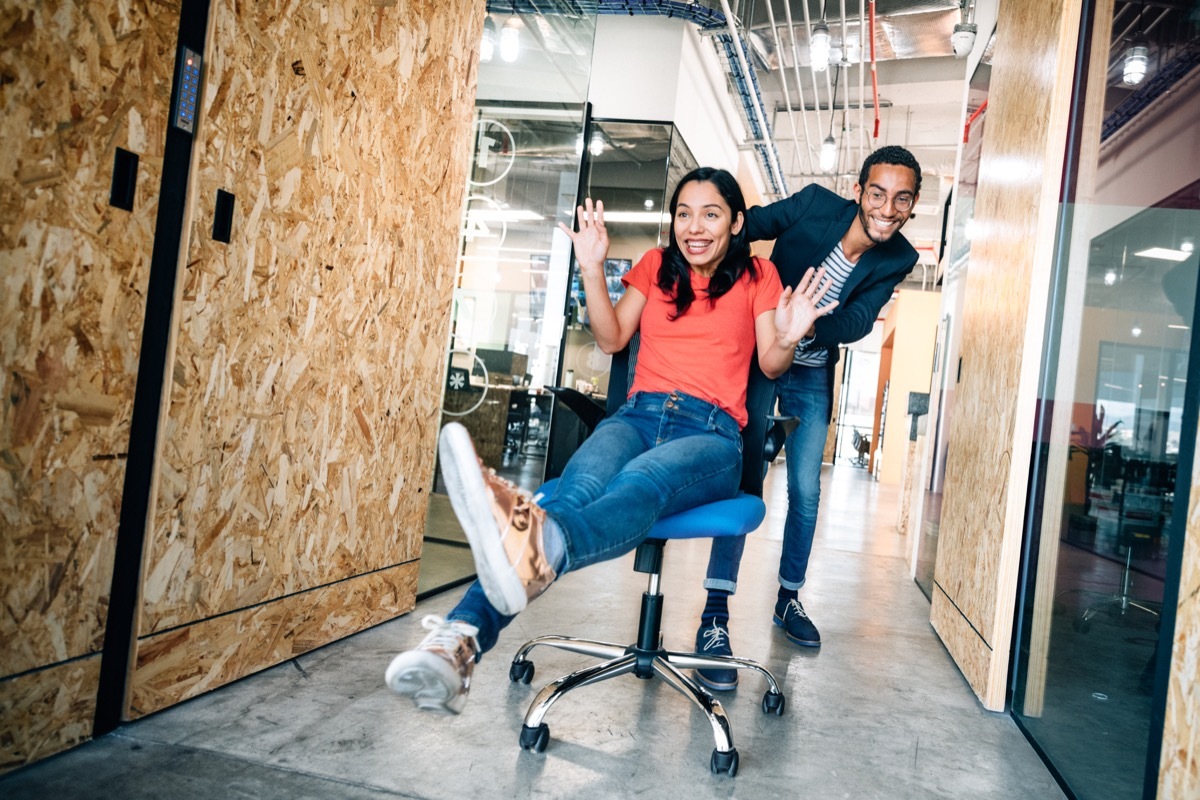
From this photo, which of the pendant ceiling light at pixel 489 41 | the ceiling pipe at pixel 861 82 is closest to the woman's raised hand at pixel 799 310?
the pendant ceiling light at pixel 489 41

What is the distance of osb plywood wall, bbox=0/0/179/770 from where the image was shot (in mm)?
1273

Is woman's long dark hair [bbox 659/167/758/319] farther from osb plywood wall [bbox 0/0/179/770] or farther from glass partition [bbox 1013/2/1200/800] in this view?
osb plywood wall [bbox 0/0/179/770]

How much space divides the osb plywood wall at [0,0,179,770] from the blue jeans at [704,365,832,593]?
184 cm

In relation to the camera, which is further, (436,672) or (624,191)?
(624,191)

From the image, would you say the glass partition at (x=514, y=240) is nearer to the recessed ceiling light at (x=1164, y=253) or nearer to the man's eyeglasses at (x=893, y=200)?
the man's eyeglasses at (x=893, y=200)

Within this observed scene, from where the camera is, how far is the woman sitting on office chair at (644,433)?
127 centimetres

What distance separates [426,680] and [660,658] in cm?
81

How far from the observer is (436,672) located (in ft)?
3.84

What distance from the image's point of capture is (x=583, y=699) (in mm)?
1972

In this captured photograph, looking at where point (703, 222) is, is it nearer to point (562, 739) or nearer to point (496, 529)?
point (496, 529)

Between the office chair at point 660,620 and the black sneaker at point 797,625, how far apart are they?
74 cm

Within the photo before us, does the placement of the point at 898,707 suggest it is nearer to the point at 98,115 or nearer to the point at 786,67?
the point at 98,115

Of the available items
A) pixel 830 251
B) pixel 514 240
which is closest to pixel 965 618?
pixel 830 251

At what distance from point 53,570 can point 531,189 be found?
122 inches
